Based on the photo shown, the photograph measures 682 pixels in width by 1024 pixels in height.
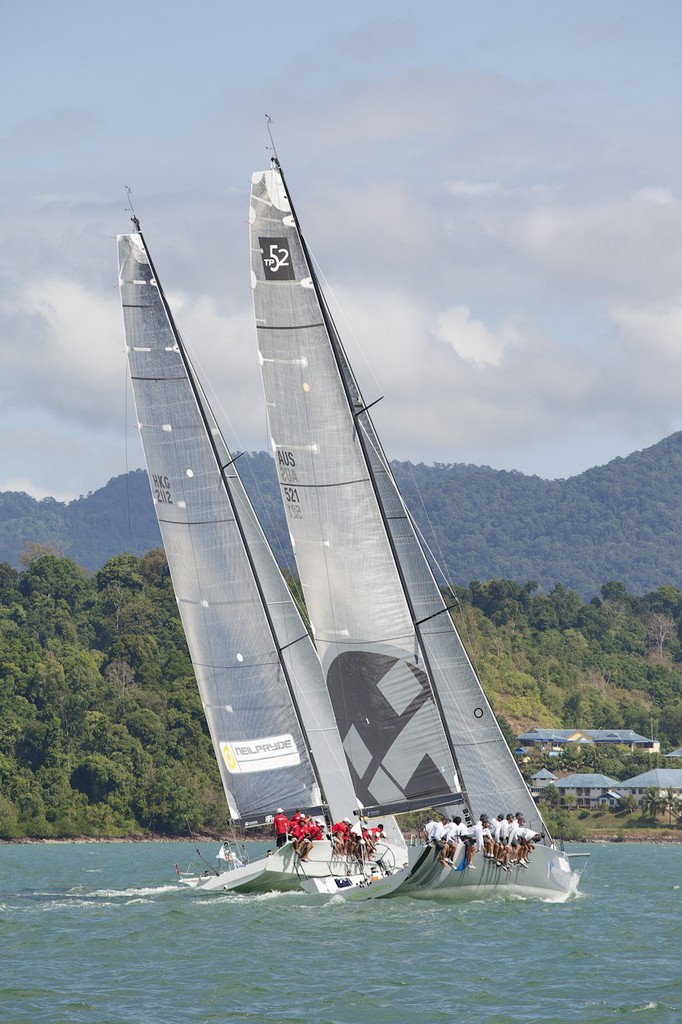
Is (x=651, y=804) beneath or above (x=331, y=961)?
beneath

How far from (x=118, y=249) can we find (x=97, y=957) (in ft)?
51.7

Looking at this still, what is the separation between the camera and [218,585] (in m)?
36.6

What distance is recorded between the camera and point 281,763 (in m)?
36.5

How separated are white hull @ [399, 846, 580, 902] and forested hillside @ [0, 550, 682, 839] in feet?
191

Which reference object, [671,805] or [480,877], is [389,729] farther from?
[671,805]

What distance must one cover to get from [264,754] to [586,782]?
78575 mm

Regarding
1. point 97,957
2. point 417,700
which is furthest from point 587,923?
point 97,957

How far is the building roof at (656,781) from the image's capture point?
11094 cm

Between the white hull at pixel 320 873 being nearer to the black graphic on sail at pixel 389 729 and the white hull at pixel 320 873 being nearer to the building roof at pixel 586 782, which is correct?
the black graphic on sail at pixel 389 729

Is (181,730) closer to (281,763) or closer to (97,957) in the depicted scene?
(281,763)

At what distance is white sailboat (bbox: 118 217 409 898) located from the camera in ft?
119

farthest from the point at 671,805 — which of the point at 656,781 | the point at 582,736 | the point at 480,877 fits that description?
the point at 480,877

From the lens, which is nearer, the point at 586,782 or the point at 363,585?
the point at 363,585

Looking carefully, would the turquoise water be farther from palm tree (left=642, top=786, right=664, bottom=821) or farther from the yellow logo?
palm tree (left=642, top=786, right=664, bottom=821)
